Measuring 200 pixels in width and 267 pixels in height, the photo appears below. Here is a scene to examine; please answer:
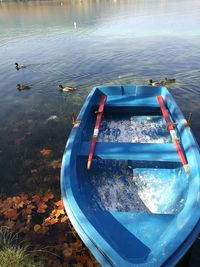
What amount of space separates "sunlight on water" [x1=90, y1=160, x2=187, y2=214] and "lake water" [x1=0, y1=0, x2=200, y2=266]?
2.53m

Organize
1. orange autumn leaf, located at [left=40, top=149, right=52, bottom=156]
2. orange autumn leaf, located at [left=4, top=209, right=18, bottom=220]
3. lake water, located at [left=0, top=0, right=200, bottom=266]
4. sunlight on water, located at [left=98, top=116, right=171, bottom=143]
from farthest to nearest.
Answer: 1. lake water, located at [left=0, top=0, right=200, bottom=266]
2. orange autumn leaf, located at [left=40, top=149, right=52, bottom=156]
3. sunlight on water, located at [left=98, top=116, right=171, bottom=143]
4. orange autumn leaf, located at [left=4, top=209, right=18, bottom=220]

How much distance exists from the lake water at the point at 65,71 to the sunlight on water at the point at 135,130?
2174 mm

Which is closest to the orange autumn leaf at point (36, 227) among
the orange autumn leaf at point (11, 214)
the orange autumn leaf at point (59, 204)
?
the orange autumn leaf at point (11, 214)

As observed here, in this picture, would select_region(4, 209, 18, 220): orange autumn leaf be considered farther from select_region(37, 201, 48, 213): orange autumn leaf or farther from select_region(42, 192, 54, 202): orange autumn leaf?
select_region(42, 192, 54, 202): orange autumn leaf

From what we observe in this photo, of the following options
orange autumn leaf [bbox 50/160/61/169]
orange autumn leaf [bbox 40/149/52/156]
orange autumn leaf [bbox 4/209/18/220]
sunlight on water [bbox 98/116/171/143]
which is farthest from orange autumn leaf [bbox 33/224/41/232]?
orange autumn leaf [bbox 40/149/52/156]

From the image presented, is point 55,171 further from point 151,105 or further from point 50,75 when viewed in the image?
point 50,75

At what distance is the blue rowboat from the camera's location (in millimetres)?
4496

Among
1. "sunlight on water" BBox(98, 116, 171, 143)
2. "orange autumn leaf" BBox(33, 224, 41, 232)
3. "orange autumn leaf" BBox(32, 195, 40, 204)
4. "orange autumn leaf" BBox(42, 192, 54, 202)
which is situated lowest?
"orange autumn leaf" BBox(33, 224, 41, 232)

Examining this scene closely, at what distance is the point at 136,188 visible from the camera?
6.89 metres

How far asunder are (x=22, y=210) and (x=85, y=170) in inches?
96.9

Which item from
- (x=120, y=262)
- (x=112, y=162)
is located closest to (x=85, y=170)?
(x=112, y=162)

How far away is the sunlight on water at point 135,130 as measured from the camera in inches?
→ 348

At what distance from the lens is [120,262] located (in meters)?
3.97

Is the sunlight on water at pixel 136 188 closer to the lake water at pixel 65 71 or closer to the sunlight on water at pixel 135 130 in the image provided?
the sunlight on water at pixel 135 130
